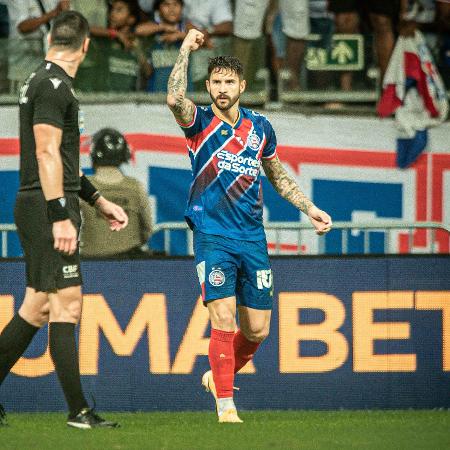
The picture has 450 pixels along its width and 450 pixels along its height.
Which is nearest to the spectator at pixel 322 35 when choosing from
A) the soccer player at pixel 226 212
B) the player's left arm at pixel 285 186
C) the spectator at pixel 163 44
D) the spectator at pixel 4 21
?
the spectator at pixel 163 44

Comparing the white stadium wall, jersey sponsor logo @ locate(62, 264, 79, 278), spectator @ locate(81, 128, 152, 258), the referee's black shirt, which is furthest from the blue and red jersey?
the white stadium wall

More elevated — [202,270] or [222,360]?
[202,270]

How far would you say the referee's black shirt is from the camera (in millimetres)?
6352

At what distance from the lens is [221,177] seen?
737 cm

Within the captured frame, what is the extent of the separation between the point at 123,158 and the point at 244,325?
8.64 feet

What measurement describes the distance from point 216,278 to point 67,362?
3.77 ft

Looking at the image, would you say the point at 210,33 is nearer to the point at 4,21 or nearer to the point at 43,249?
the point at 4,21

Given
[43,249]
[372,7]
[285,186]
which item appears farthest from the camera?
[372,7]

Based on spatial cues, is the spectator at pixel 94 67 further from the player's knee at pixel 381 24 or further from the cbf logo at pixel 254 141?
the cbf logo at pixel 254 141

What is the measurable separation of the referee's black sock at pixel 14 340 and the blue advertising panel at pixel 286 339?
6.80 ft

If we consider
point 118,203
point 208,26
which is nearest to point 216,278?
point 118,203

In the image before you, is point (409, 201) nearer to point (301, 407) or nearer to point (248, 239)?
point (301, 407)

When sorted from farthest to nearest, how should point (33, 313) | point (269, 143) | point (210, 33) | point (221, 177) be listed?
point (210, 33), point (269, 143), point (221, 177), point (33, 313)

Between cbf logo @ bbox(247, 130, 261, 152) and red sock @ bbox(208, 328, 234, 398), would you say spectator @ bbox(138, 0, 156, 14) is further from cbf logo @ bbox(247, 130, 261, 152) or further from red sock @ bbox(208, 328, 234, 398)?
red sock @ bbox(208, 328, 234, 398)
